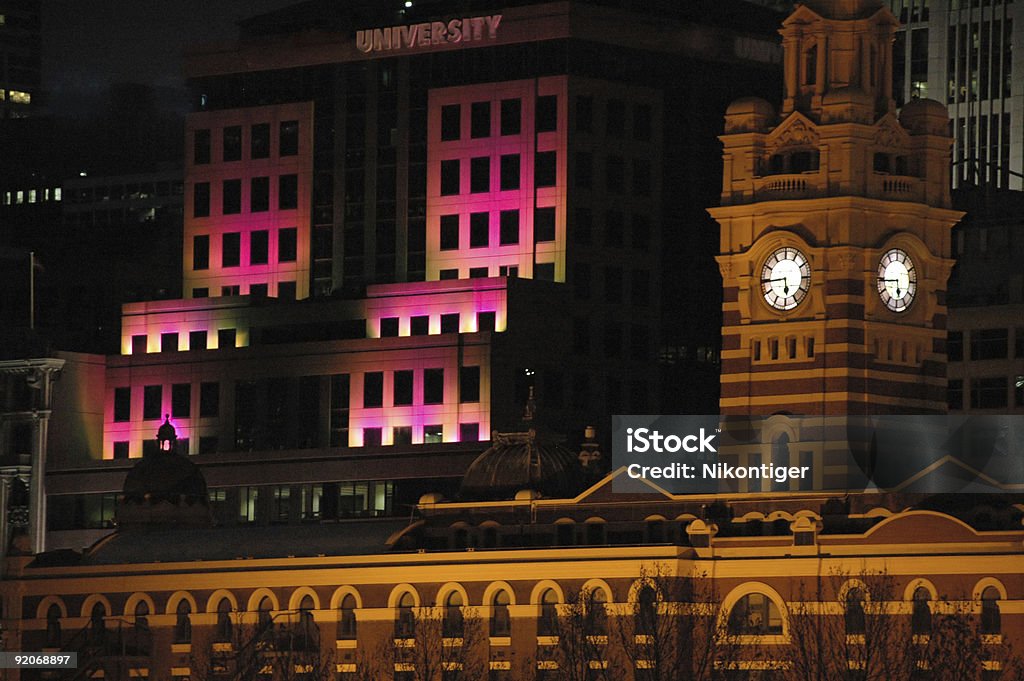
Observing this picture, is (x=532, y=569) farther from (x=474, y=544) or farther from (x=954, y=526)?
(x=954, y=526)

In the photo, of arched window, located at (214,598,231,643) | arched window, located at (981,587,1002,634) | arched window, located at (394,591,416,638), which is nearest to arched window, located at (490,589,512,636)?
arched window, located at (394,591,416,638)

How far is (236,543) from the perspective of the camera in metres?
190

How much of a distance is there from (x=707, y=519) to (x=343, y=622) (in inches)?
754

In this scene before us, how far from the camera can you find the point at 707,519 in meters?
174

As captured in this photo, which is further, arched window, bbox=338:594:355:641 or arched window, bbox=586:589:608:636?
arched window, bbox=338:594:355:641

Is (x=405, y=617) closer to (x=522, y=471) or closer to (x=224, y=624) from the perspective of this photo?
(x=224, y=624)

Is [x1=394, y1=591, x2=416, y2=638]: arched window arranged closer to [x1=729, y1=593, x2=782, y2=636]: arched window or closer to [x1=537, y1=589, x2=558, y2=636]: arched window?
[x1=537, y1=589, x2=558, y2=636]: arched window

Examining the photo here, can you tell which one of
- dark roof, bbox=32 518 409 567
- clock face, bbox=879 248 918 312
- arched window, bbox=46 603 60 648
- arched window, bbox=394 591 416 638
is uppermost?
clock face, bbox=879 248 918 312

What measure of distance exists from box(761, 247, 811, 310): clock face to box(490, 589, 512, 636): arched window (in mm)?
19678

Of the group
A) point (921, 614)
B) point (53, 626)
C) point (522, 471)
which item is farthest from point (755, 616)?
point (53, 626)

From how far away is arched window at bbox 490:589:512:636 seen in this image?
174375mm

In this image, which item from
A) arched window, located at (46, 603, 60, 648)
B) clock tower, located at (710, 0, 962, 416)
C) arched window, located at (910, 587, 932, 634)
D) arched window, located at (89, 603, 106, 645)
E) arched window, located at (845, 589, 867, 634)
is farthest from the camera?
arched window, located at (46, 603, 60, 648)

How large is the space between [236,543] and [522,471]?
53.0 feet

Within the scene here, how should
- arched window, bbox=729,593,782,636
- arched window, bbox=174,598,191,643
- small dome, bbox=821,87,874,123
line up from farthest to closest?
arched window, bbox=174,598,191,643
small dome, bbox=821,87,874,123
arched window, bbox=729,593,782,636
